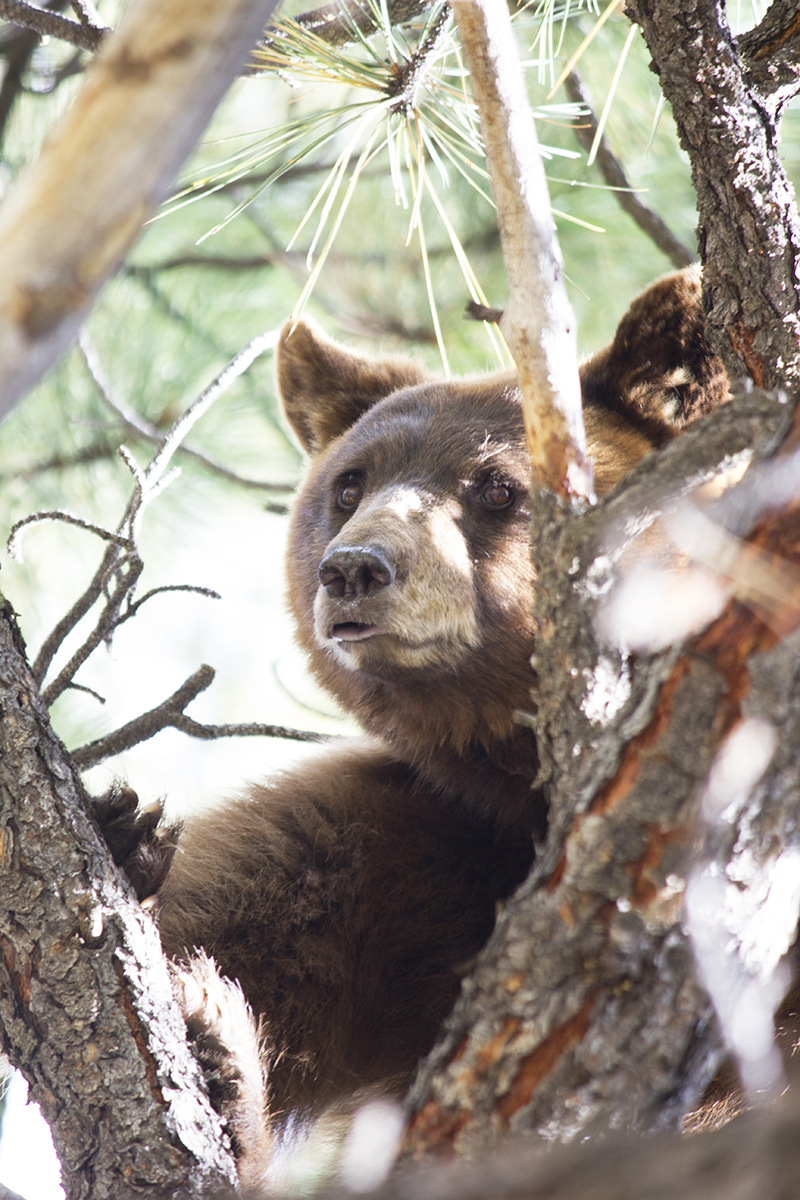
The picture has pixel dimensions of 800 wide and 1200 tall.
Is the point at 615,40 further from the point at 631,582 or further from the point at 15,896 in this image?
the point at 15,896

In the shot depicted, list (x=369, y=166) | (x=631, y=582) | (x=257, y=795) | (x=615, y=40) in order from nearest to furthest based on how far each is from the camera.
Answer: (x=631, y=582) < (x=257, y=795) < (x=615, y=40) < (x=369, y=166)

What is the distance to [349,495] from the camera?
3.45 m

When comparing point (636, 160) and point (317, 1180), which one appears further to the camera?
point (636, 160)

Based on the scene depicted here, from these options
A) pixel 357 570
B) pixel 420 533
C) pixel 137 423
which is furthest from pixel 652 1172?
pixel 137 423

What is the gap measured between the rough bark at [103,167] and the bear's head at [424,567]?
1673 mm

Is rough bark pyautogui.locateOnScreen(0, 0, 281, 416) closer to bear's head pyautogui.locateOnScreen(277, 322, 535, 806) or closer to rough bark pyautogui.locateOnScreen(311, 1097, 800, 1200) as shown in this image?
rough bark pyautogui.locateOnScreen(311, 1097, 800, 1200)

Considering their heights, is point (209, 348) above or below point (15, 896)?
above

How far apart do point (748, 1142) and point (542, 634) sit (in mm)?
865

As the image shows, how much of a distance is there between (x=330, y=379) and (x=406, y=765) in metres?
1.56

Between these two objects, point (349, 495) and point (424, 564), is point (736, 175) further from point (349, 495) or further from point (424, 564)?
point (349, 495)

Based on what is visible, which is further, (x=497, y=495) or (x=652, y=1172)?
(x=497, y=495)

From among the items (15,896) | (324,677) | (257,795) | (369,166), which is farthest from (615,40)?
(15,896)

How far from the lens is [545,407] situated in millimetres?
1683

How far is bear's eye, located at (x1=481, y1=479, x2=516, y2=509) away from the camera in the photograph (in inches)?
123
